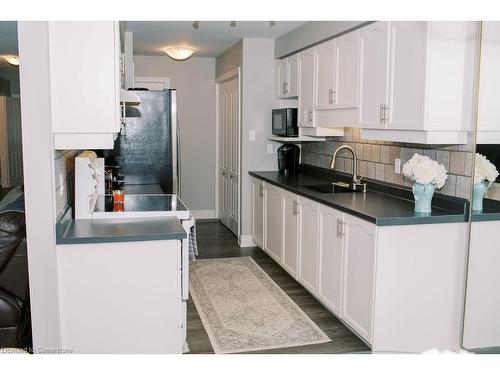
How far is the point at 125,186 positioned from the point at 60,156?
2.21 meters

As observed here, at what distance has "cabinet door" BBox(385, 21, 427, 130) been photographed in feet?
9.93

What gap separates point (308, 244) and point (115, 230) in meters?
1.83

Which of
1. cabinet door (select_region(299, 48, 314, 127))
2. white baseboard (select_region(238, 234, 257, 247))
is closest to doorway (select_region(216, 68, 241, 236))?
white baseboard (select_region(238, 234, 257, 247))

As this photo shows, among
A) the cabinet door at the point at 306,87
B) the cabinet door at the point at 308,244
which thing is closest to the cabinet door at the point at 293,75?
the cabinet door at the point at 306,87

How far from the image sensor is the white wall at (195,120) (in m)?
7.26

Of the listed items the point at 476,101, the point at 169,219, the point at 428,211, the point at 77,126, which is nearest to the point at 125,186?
the point at 169,219

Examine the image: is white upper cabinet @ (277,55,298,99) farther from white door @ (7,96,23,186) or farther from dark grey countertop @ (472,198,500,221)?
white door @ (7,96,23,186)

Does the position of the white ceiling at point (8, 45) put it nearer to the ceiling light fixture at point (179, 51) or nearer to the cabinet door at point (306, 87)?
the ceiling light fixture at point (179, 51)

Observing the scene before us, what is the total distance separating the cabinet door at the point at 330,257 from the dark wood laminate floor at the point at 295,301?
0.12m

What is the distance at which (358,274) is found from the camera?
3.24 m

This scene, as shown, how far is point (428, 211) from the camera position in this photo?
3146 mm

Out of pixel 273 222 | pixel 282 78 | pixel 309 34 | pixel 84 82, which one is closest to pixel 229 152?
pixel 282 78

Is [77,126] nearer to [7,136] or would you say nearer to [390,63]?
[390,63]

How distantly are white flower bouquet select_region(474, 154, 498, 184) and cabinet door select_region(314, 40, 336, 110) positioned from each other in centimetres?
160
